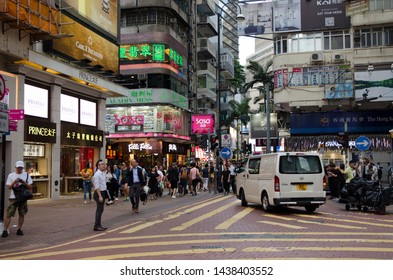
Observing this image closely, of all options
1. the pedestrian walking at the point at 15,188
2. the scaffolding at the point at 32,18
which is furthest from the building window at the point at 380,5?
the pedestrian walking at the point at 15,188

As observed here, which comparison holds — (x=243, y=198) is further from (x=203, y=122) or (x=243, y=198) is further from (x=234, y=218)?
(x=203, y=122)

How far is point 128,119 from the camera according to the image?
42344mm

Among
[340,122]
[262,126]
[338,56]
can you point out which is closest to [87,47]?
[262,126]

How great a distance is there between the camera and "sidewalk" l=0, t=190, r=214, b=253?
33.5 ft

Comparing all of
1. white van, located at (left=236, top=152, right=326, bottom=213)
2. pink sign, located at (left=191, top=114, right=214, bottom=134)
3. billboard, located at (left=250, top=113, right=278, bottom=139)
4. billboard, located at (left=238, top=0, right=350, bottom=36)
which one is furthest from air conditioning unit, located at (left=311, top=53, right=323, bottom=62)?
white van, located at (left=236, top=152, right=326, bottom=213)

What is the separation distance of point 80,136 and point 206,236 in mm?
15726

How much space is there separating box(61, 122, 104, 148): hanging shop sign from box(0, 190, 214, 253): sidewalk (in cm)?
385

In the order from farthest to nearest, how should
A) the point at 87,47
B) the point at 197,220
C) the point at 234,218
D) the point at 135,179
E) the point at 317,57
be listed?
the point at 317,57, the point at 87,47, the point at 135,179, the point at 234,218, the point at 197,220

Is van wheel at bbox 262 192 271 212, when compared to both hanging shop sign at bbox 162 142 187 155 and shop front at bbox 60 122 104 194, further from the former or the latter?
hanging shop sign at bbox 162 142 187 155

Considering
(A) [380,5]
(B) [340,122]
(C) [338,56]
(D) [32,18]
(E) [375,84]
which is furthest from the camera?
(B) [340,122]

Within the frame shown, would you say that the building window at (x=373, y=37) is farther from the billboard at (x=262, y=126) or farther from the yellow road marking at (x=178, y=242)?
the yellow road marking at (x=178, y=242)

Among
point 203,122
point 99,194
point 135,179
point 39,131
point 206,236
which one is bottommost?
point 206,236

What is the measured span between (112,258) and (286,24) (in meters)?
32.8

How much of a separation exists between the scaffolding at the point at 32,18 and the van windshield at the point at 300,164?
1082 centimetres
